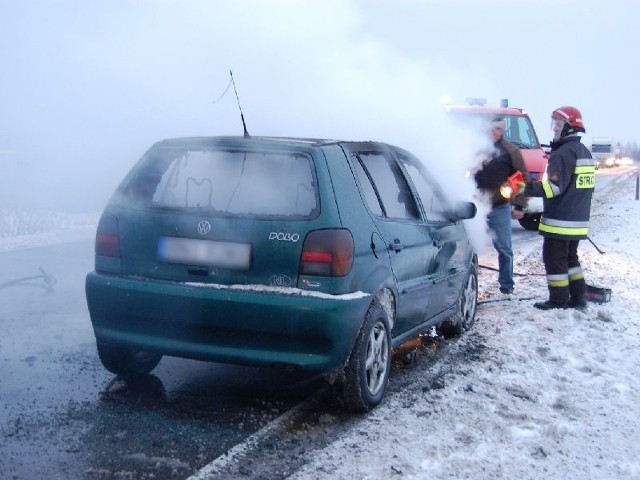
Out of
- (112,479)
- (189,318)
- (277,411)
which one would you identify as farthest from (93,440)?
(277,411)

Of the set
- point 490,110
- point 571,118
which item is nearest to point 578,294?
point 571,118

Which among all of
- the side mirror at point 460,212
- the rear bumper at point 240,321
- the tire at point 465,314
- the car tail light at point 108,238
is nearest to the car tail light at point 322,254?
the rear bumper at point 240,321

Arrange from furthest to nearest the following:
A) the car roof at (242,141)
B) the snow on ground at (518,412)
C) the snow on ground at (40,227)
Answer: the snow on ground at (40,227) < the car roof at (242,141) < the snow on ground at (518,412)

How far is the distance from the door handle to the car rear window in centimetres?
71

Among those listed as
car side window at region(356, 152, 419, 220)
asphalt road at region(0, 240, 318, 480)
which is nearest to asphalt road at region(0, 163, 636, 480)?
asphalt road at region(0, 240, 318, 480)

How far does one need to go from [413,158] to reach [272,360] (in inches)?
92.2

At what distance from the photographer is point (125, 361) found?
4.79m

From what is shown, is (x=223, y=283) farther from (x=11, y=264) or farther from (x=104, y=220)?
(x=11, y=264)

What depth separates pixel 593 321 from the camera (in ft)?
22.7

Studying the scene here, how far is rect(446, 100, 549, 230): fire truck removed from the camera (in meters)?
13.1

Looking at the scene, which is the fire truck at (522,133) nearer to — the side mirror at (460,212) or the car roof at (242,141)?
the side mirror at (460,212)

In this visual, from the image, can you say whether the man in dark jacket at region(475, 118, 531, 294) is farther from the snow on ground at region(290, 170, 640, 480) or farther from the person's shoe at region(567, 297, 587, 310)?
the snow on ground at region(290, 170, 640, 480)

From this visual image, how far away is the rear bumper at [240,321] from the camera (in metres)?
4.01

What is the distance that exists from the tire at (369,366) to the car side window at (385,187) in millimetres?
684
